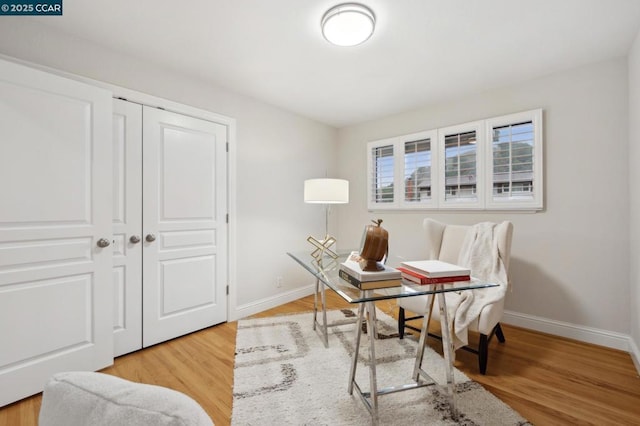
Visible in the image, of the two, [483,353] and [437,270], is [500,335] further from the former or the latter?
[437,270]

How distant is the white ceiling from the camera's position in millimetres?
1864

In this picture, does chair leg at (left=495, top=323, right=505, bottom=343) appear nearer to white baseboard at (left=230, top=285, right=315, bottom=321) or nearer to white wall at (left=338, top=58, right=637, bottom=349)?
white wall at (left=338, top=58, right=637, bottom=349)

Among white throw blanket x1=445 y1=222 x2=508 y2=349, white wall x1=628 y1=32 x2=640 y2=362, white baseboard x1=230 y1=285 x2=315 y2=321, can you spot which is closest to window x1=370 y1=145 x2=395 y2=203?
white throw blanket x1=445 y1=222 x2=508 y2=349

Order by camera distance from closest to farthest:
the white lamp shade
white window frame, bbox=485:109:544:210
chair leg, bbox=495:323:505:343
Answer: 1. chair leg, bbox=495:323:505:343
2. white window frame, bbox=485:109:544:210
3. the white lamp shade

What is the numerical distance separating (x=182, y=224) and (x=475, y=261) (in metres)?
2.68

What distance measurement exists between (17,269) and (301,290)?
2.77 meters

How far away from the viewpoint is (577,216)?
8.60ft

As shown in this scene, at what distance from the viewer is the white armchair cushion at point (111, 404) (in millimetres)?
500

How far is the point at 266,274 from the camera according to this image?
3.50 metres

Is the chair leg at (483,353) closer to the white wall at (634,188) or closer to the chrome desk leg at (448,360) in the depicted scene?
the chrome desk leg at (448,360)

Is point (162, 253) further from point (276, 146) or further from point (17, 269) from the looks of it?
point (276, 146)

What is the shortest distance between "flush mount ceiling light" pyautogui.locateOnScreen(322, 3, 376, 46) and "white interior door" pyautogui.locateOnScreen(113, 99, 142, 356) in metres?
1.70

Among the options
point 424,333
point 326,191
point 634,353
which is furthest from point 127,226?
point 634,353

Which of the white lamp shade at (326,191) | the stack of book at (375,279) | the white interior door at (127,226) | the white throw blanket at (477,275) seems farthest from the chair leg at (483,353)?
the white interior door at (127,226)
